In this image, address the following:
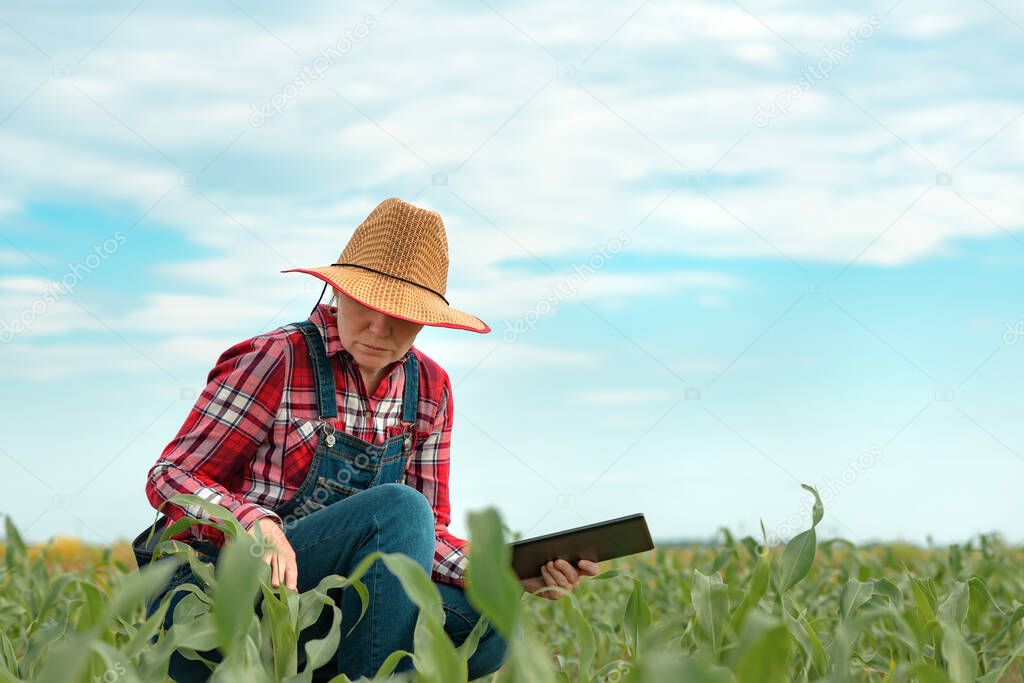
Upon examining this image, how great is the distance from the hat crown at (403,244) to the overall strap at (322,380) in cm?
21

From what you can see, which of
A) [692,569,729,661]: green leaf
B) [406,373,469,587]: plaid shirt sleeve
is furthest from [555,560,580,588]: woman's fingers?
[692,569,729,661]: green leaf

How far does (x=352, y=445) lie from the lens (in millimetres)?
2193

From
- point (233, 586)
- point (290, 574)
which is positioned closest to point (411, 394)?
point (290, 574)

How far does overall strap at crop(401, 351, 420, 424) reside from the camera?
2320mm

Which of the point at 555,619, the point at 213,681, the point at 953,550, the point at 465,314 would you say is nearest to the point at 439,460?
the point at 465,314

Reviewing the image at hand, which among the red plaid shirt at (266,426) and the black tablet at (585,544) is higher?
the red plaid shirt at (266,426)

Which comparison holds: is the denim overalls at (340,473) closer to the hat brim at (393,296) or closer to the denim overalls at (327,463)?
the denim overalls at (327,463)

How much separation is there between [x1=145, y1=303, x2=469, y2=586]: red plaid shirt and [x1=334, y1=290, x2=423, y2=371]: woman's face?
6 centimetres

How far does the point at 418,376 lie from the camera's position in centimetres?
237

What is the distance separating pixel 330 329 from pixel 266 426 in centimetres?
25

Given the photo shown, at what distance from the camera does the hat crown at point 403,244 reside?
222 centimetres

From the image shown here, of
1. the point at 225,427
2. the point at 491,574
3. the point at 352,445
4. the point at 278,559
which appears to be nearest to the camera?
the point at 491,574

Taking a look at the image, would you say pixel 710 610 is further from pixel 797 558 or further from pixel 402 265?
pixel 402 265

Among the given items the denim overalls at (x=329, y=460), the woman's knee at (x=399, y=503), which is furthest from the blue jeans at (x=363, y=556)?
the denim overalls at (x=329, y=460)
